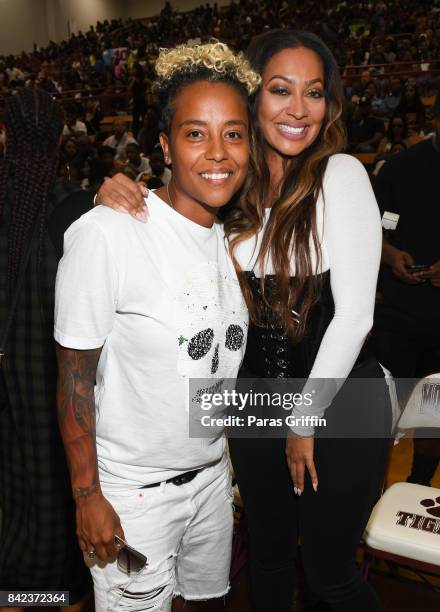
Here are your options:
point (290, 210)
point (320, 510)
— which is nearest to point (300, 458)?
point (320, 510)

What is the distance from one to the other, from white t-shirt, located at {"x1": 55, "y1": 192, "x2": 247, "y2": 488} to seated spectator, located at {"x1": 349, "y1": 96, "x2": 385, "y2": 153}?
7987mm

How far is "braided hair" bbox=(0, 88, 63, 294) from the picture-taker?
5.31 feet

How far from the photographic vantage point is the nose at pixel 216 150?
1.38 metres

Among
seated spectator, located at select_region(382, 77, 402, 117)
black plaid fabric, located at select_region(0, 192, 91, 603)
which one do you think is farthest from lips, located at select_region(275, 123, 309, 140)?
seated spectator, located at select_region(382, 77, 402, 117)

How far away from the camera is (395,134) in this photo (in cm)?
873

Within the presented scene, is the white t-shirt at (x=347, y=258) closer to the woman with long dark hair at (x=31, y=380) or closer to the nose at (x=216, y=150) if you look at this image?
the nose at (x=216, y=150)

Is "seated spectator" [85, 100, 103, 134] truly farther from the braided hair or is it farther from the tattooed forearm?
the tattooed forearm

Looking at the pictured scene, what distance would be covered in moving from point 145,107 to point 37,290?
1159cm

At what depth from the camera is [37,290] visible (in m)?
1.65

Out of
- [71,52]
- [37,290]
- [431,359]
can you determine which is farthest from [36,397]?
[71,52]

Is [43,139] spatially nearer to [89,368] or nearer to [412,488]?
[89,368]

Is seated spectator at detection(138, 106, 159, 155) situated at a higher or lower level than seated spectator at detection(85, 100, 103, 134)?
lower

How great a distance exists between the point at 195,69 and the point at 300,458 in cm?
100

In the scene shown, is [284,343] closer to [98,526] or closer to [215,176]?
[215,176]
